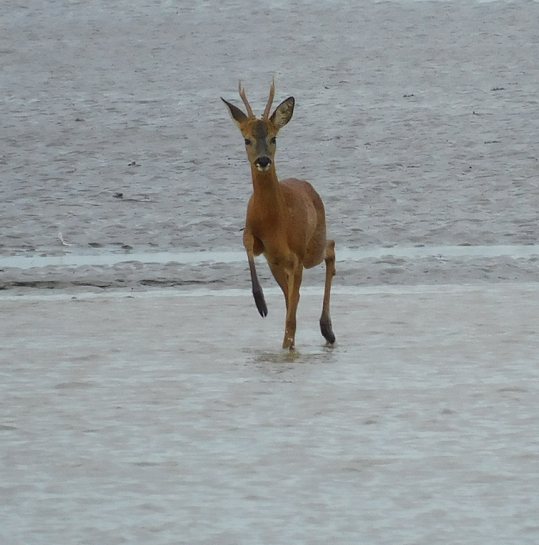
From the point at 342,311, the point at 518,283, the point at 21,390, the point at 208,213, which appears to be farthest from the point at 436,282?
Result: the point at 21,390

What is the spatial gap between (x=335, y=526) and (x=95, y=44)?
1804 cm

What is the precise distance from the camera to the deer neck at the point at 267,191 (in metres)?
8.43

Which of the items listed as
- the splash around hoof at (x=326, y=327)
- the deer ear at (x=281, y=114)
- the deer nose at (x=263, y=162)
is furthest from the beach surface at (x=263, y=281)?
the deer ear at (x=281, y=114)

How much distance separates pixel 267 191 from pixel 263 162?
214 mm

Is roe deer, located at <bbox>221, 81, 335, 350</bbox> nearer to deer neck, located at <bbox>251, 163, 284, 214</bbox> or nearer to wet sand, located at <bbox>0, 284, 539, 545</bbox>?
deer neck, located at <bbox>251, 163, 284, 214</bbox>

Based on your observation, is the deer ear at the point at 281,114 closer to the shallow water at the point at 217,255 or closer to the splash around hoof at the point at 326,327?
the splash around hoof at the point at 326,327

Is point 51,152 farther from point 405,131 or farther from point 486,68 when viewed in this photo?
point 486,68

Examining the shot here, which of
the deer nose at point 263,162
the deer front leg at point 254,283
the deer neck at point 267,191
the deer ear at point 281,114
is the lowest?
the deer front leg at point 254,283

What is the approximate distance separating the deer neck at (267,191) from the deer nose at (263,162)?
9cm

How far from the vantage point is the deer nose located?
8.33m

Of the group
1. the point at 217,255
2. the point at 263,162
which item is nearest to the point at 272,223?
the point at 263,162

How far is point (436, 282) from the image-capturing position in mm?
11836

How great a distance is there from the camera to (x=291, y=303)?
27.5 ft

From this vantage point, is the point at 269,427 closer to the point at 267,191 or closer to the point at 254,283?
the point at 254,283
